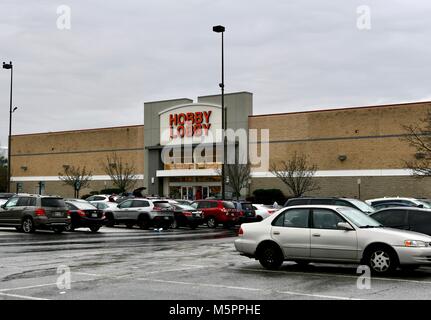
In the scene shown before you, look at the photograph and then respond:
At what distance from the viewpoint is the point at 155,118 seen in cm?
6800

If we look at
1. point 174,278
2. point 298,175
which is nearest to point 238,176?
point 298,175

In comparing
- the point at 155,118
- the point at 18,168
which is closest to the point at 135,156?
the point at 155,118

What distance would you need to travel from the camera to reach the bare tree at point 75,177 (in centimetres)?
6919

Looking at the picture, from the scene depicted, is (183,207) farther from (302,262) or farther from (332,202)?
(302,262)

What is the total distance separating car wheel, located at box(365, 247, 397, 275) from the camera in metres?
12.9

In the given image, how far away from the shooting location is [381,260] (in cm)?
1304

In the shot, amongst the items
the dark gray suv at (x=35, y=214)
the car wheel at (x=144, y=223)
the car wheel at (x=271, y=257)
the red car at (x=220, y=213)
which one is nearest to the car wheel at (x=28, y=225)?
the dark gray suv at (x=35, y=214)

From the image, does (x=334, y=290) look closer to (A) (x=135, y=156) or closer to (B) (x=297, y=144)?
(B) (x=297, y=144)

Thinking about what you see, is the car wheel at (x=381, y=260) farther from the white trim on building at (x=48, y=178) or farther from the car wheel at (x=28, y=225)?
the white trim on building at (x=48, y=178)

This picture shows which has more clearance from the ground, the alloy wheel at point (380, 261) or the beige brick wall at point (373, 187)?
the beige brick wall at point (373, 187)

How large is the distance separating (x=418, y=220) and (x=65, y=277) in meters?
8.76

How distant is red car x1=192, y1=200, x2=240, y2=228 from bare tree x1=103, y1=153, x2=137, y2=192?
31084mm

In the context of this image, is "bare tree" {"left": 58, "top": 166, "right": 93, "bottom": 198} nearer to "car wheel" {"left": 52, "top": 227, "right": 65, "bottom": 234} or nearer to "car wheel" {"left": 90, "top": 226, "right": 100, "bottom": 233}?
"car wheel" {"left": 90, "top": 226, "right": 100, "bottom": 233}
